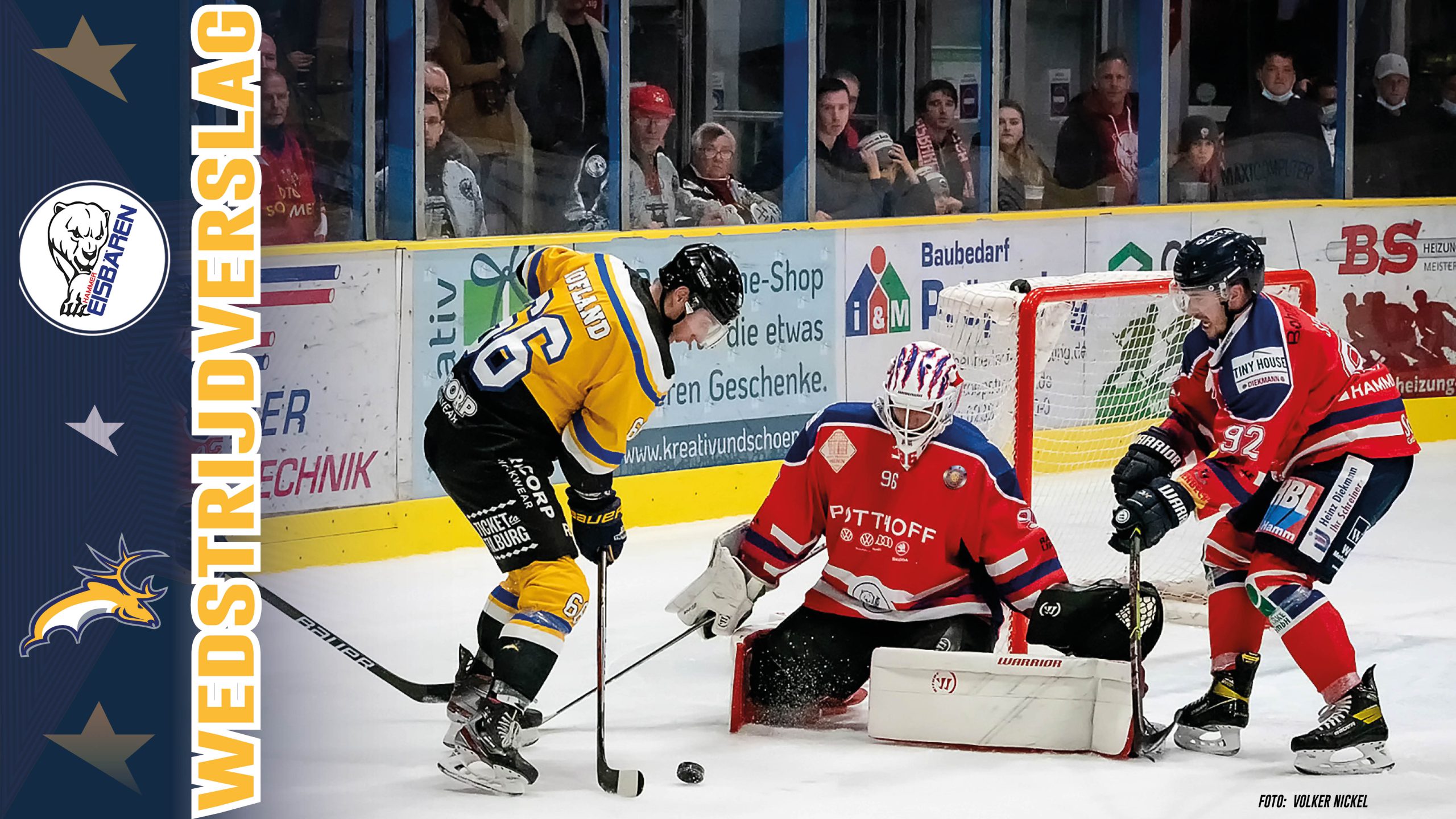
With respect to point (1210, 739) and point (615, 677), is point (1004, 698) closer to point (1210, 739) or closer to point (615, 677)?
point (1210, 739)

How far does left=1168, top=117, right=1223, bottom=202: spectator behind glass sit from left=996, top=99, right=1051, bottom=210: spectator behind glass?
0.79 metres

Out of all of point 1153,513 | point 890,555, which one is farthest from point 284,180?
point 1153,513

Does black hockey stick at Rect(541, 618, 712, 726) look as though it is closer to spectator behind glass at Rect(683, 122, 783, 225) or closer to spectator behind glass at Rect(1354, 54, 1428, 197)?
spectator behind glass at Rect(683, 122, 783, 225)

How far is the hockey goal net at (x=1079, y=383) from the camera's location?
5.07 meters

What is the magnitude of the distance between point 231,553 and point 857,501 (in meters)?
1.66

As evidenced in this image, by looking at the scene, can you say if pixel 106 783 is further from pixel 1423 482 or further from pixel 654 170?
pixel 1423 482

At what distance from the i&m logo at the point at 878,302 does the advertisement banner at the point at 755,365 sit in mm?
105

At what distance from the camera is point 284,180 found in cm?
605

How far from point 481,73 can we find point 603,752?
3.56m

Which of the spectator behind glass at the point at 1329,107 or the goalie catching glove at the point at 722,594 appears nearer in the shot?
the goalie catching glove at the point at 722,594

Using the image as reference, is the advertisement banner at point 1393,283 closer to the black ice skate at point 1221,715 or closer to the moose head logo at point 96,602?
the black ice skate at point 1221,715

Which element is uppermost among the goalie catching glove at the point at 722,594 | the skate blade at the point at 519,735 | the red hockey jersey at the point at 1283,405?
the red hockey jersey at the point at 1283,405

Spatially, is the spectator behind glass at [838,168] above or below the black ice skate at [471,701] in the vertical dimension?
above

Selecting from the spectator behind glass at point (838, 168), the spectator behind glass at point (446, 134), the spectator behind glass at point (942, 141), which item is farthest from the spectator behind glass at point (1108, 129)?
the spectator behind glass at point (446, 134)
